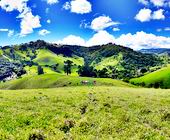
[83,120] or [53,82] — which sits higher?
[53,82]

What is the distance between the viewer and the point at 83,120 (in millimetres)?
23953

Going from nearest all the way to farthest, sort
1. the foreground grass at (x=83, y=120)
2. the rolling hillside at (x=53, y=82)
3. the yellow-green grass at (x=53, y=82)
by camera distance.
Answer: the foreground grass at (x=83, y=120) < the rolling hillside at (x=53, y=82) < the yellow-green grass at (x=53, y=82)

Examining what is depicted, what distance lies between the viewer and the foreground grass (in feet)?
67.0

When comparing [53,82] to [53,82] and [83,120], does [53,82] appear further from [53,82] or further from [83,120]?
[83,120]

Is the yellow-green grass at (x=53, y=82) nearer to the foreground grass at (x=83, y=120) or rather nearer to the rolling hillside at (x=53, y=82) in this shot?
the rolling hillside at (x=53, y=82)

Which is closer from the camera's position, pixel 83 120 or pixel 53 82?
pixel 83 120

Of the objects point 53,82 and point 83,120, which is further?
point 53,82

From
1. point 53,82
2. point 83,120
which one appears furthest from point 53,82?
point 83,120

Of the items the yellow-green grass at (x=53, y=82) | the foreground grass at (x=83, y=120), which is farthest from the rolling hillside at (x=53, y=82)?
the foreground grass at (x=83, y=120)

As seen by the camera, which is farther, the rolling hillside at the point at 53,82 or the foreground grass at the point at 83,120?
the rolling hillside at the point at 53,82

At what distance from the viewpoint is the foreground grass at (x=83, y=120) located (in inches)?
804

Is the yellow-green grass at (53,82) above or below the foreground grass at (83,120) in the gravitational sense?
above

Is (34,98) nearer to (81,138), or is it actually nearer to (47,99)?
(47,99)

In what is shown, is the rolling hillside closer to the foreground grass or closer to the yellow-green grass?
the yellow-green grass
